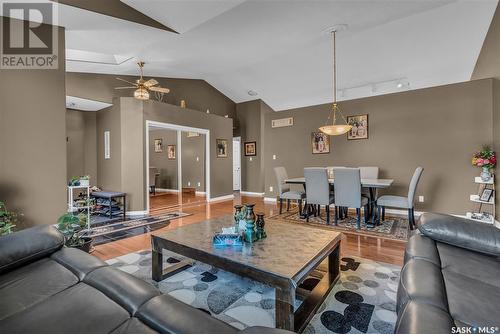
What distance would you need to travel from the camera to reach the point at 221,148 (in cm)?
693

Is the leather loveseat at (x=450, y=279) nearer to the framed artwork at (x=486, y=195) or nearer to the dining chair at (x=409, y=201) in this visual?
the dining chair at (x=409, y=201)

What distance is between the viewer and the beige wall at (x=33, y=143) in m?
2.66

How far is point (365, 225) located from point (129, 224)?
395 cm

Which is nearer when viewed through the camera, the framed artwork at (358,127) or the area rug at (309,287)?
the area rug at (309,287)

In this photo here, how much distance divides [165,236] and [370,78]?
559cm

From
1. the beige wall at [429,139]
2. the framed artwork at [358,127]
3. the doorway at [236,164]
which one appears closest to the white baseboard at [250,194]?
the doorway at [236,164]

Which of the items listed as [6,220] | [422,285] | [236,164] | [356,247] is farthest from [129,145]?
[422,285]

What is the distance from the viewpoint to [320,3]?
10.5 ft

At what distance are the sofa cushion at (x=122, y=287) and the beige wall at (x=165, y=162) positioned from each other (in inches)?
289

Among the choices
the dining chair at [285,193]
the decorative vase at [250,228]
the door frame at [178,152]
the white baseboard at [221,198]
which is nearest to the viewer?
the decorative vase at [250,228]

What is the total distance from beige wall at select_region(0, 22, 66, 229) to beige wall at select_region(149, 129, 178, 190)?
5283mm

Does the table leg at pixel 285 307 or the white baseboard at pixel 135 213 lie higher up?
the table leg at pixel 285 307

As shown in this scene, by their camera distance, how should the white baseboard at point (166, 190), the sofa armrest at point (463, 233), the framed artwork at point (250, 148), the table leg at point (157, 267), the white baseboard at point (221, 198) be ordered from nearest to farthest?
the sofa armrest at point (463, 233) → the table leg at point (157, 267) → the white baseboard at point (221, 198) → the framed artwork at point (250, 148) → the white baseboard at point (166, 190)

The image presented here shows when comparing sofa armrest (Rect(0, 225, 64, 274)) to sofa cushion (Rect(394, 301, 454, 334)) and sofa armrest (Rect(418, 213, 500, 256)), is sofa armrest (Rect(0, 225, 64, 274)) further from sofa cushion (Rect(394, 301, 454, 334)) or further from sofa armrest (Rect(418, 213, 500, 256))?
sofa armrest (Rect(418, 213, 500, 256))
